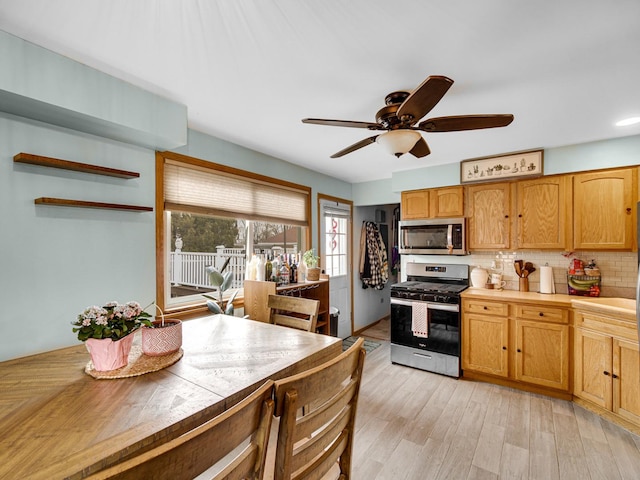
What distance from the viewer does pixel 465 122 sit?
177cm

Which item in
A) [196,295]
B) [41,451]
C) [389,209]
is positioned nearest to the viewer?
[41,451]

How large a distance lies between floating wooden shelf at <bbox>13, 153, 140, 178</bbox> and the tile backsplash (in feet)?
11.9

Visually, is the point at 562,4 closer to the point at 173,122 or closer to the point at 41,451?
the point at 173,122

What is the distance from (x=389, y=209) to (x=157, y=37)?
473 centimetres

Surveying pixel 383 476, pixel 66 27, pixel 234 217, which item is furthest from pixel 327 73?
pixel 383 476

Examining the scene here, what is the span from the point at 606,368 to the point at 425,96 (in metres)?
2.66

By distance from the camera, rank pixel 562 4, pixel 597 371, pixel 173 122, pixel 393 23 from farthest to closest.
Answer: pixel 597 371 → pixel 173 122 → pixel 393 23 → pixel 562 4

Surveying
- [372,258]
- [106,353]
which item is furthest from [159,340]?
[372,258]

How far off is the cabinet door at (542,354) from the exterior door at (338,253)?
2.21m

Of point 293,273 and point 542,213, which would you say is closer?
point 542,213

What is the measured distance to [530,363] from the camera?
2.86 meters

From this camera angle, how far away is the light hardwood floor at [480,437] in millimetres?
1908

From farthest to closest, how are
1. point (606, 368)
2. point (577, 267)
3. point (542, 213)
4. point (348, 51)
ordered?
point (542, 213), point (577, 267), point (606, 368), point (348, 51)

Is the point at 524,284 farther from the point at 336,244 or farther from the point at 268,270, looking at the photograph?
the point at 268,270
